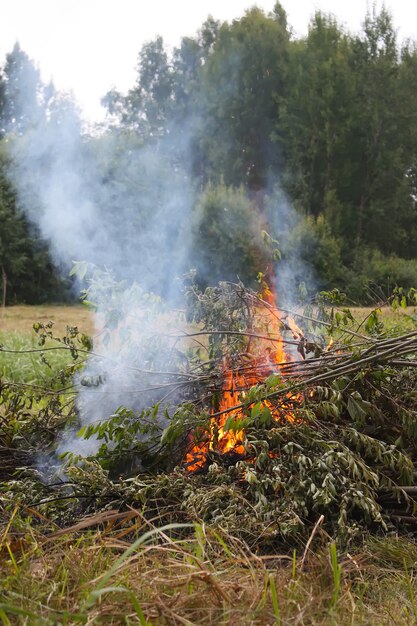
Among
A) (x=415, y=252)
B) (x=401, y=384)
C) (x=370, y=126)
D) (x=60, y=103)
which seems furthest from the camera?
(x=415, y=252)

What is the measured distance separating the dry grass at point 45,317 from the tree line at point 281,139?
113cm

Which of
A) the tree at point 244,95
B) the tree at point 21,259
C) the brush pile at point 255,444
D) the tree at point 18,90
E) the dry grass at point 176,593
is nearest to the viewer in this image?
the dry grass at point 176,593

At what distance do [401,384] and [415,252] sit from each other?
75.9 ft

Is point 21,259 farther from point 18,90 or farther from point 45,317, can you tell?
point 18,90

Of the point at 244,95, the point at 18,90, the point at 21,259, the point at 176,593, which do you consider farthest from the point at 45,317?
the point at 18,90

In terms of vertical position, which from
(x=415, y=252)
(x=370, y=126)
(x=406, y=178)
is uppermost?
(x=370, y=126)

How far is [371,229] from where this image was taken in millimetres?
24688

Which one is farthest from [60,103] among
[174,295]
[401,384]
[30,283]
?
[30,283]

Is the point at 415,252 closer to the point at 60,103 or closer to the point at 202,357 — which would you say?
the point at 60,103

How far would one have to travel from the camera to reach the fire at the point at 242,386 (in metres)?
2.99

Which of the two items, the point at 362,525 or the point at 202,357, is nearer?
the point at 362,525

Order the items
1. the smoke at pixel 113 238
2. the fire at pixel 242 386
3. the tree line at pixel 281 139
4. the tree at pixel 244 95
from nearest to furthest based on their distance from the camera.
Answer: the fire at pixel 242 386 → the smoke at pixel 113 238 → the tree line at pixel 281 139 → the tree at pixel 244 95

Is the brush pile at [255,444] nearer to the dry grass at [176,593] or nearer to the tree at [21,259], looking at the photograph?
the dry grass at [176,593]

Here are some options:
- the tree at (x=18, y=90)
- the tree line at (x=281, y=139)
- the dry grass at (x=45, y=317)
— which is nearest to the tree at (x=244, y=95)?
the tree line at (x=281, y=139)
